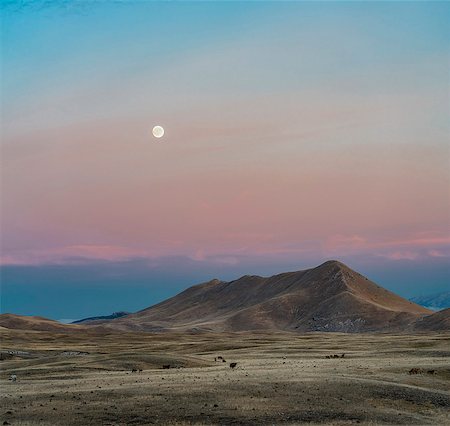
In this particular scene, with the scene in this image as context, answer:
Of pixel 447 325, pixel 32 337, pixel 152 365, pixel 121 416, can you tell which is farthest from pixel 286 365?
pixel 447 325

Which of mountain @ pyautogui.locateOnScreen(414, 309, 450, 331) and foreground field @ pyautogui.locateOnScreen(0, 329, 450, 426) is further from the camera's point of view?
mountain @ pyautogui.locateOnScreen(414, 309, 450, 331)

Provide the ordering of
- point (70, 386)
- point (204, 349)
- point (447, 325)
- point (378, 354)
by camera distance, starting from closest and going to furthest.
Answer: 1. point (70, 386)
2. point (378, 354)
3. point (204, 349)
4. point (447, 325)

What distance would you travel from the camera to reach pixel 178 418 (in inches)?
1288

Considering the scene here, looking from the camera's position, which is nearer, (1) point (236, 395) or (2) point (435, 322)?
(1) point (236, 395)

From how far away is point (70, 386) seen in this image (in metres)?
43.6

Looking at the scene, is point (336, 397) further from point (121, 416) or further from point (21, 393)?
point (21, 393)

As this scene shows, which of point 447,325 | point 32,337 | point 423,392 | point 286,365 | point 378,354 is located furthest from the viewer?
point 447,325

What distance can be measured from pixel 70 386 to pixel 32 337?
106732mm

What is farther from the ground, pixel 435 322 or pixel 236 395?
pixel 236 395

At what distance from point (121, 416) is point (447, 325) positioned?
6315 inches

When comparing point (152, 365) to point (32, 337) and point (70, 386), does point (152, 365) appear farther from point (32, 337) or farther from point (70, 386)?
point (32, 337)

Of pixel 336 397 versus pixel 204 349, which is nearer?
pixel 336 397

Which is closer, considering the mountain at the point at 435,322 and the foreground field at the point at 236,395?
the foreground field at the point at 236,395

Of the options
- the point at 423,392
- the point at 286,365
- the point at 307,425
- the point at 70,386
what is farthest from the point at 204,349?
the point at 307,425
